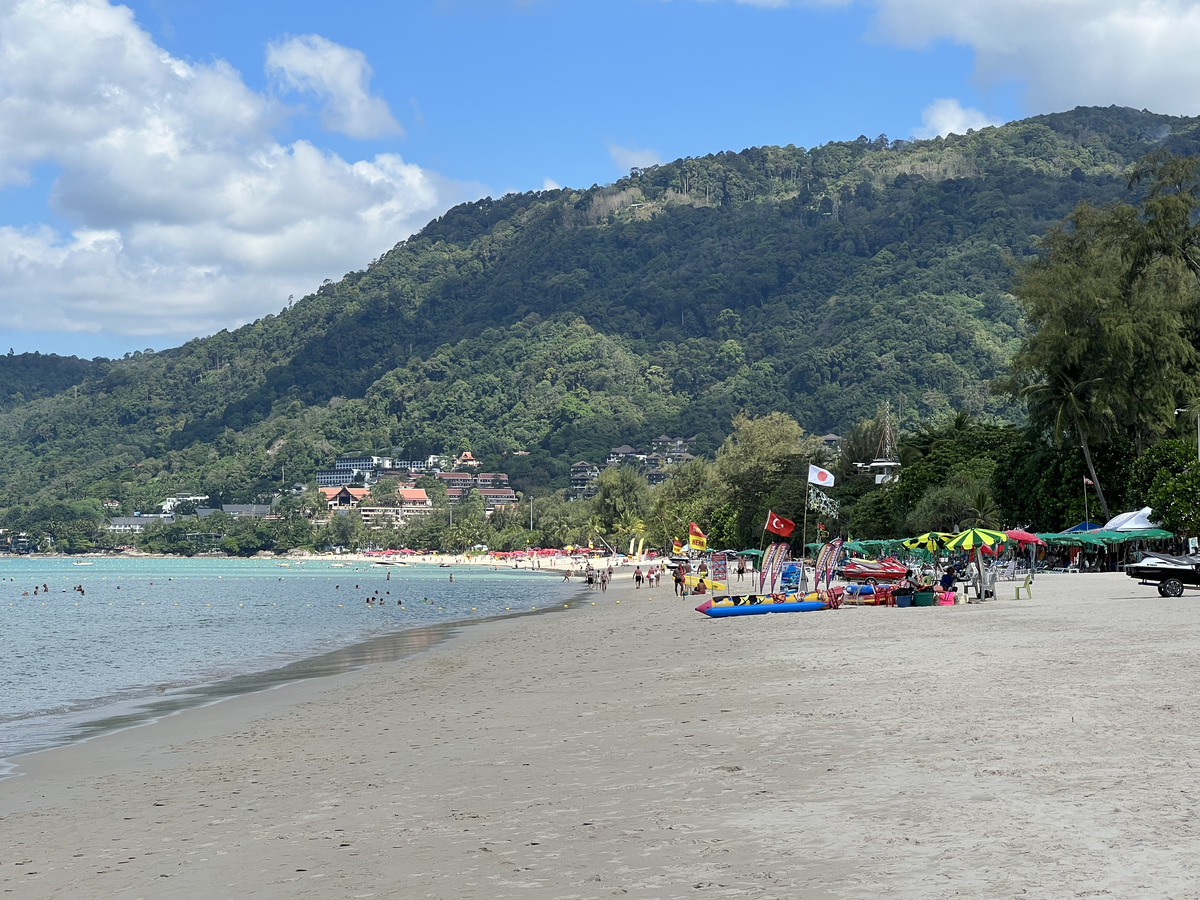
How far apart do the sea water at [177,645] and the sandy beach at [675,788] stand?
10.4 ft

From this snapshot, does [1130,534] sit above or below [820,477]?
below

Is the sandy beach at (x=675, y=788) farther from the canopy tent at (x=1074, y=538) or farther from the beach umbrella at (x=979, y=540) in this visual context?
the canopy tent at (x=1074, y=538)

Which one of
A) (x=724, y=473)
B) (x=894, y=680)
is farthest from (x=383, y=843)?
(x=724, y=473)

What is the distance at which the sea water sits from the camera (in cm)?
2267

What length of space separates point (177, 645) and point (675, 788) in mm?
33706

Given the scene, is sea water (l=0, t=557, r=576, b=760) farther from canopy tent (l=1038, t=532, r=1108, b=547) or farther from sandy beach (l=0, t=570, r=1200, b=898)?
canopy tent (l=1038, t=532, r=1108, b=547)

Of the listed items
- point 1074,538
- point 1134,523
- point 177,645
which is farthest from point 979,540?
point 177,645

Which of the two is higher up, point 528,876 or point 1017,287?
point 1017,287

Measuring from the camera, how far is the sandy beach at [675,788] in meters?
7.93

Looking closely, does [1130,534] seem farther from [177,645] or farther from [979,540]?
[177,645]

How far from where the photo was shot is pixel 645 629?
117 ft

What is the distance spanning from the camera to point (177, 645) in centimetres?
4072

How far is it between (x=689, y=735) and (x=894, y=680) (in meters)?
4.61

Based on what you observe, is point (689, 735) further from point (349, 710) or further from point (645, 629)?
point (645, 629)
